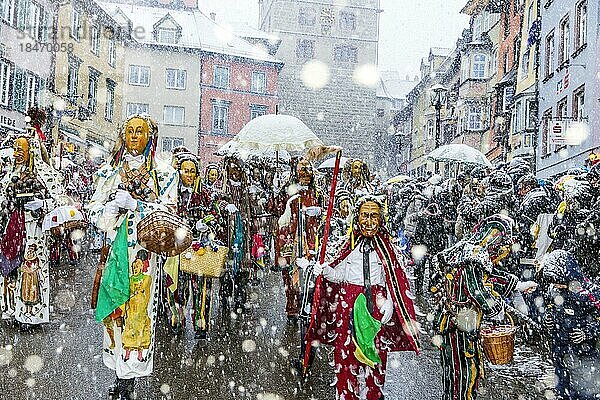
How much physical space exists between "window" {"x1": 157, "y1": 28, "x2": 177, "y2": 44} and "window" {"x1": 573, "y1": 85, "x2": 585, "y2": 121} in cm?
3019

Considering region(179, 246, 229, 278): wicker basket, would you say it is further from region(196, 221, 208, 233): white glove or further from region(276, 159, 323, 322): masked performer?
region(276, 159, 323, 322): masked performer

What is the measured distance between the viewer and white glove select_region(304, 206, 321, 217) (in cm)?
854

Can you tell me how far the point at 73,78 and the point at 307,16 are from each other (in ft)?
137

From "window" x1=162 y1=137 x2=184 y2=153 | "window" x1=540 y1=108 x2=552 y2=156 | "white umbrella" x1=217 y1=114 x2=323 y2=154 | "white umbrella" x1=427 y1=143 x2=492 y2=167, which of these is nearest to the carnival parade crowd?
"white umbrella" x1=217 y1=114 x2=323 y2=154

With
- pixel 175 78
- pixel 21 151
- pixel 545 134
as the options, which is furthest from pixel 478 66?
pixel 21 151

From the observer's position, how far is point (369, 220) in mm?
5359

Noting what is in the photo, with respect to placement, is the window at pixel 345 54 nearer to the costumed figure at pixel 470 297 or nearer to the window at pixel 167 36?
the window at pixel 167 36

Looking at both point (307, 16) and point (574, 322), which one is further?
point (307, 16)

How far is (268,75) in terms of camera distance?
49.2 m

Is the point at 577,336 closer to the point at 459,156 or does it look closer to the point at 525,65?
the point at 459,156

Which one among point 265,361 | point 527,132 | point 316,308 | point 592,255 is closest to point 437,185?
point 592,255

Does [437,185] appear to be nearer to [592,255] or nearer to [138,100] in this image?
[592,255]

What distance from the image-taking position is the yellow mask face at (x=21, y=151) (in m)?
8.12

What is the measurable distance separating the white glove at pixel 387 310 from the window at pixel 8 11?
2144 cm
